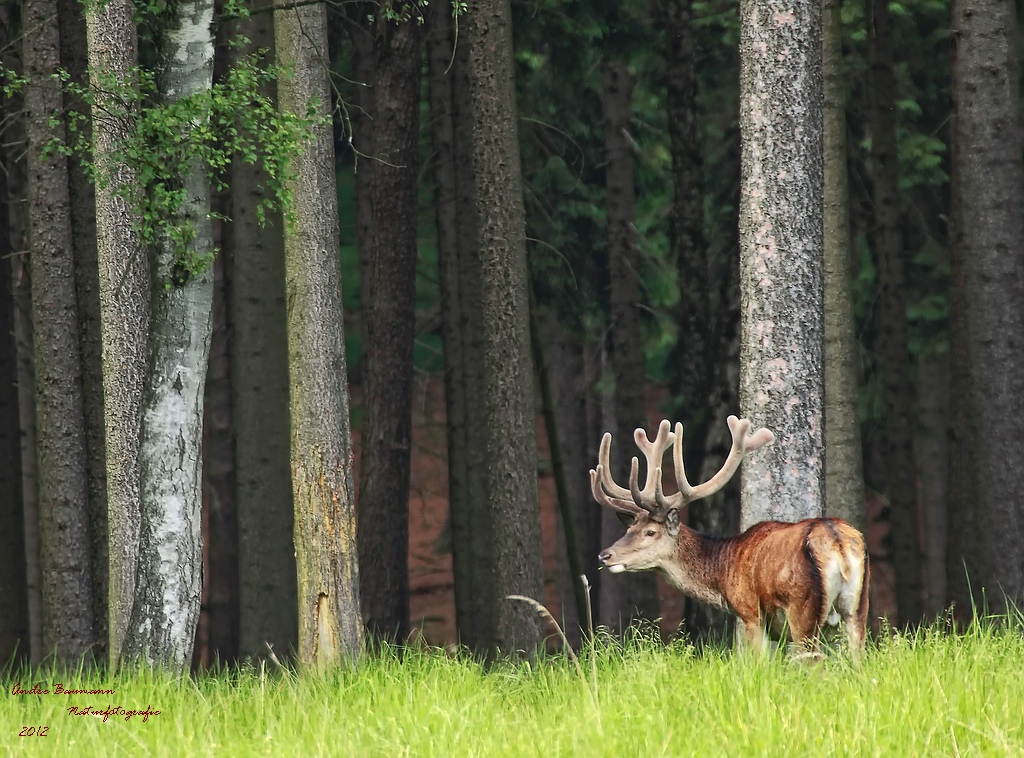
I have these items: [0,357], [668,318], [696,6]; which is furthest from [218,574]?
[696,6]

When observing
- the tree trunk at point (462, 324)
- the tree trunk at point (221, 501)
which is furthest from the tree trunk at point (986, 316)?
the tree trunk at point (221, 501)

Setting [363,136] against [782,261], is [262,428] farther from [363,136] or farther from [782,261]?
[363,136]

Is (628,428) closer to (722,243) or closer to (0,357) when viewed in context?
(722,243)

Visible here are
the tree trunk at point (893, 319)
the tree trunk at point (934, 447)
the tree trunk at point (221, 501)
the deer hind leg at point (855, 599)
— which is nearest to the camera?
the deer hind leg at point (855, 599)

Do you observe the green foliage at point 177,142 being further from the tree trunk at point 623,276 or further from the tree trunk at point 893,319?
the tree trunk at point 623,276

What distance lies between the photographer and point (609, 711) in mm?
6090

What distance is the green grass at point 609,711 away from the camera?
5562mm

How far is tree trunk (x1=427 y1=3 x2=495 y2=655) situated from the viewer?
15.7 m

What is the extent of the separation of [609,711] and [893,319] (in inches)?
433

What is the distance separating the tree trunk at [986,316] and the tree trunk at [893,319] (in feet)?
17.2

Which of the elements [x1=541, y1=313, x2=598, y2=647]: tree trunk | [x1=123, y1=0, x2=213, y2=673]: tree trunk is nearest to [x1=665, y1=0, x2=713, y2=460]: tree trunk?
[x1=541, y1=313, x2=598, y2=647]: tree trunk

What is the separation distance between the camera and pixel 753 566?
7.43 m

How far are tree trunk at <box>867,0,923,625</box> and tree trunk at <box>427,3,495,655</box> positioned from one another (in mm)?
4955

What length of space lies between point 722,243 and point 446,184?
14.7 ft
